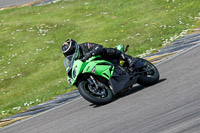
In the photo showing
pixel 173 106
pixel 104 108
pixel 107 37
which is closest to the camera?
pixel 173 106

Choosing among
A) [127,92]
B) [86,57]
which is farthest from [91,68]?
[127,92]

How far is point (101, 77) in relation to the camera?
9117mm

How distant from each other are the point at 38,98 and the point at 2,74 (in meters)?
5.84

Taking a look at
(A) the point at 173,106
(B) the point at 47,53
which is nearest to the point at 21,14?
(B) the point at 47,53

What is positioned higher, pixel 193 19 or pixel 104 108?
pixel 104 108

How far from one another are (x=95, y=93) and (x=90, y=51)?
1015 millimetres

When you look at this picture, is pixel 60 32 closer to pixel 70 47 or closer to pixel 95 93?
pixel 70 47

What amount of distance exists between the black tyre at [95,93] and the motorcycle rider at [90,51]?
1.99 feet

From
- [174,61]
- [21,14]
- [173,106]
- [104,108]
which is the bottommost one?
[21,14]

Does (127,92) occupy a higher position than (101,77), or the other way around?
(101,77)

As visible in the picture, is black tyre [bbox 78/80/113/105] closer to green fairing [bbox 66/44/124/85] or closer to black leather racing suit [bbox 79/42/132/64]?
green fairing [bbox 66/44/124/85]

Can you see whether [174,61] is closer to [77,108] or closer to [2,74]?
[77,108]

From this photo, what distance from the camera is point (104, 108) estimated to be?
8633mm

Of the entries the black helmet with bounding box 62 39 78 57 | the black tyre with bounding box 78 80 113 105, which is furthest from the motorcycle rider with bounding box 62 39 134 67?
the black tyre with bounding box 78 80 113 105
